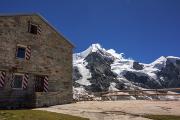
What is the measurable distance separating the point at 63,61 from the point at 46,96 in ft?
23.6

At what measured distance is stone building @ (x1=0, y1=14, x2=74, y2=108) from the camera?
76.1 feet

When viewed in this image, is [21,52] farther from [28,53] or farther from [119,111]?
[119,111]

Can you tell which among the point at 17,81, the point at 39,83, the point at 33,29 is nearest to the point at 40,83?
the point at 39,83

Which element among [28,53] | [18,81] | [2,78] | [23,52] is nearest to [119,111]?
[18,81]

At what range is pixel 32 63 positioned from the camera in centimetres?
2570

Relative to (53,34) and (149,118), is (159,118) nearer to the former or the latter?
(149,118)

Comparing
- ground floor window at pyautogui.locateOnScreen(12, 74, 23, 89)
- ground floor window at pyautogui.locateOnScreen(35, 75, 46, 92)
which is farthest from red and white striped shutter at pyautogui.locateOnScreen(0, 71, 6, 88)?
ground floor window at pyautogui.locateOnScreen(35, 75, 46, 92)

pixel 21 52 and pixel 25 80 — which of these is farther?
pixel 21 52

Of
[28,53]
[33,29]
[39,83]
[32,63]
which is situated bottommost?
[39,83]

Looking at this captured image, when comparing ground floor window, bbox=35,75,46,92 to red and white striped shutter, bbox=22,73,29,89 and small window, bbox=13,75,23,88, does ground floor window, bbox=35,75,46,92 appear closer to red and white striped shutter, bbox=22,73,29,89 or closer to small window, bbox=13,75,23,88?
red and white striped shutter, bbox=22,73,29,89

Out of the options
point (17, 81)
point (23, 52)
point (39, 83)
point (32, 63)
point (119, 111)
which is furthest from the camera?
point (39, 83)

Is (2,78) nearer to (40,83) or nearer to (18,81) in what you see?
(18,81)

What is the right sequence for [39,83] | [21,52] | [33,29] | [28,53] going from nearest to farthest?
[21,52] → [28,53] → [39,83] → [33,29]

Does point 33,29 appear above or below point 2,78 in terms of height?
above
